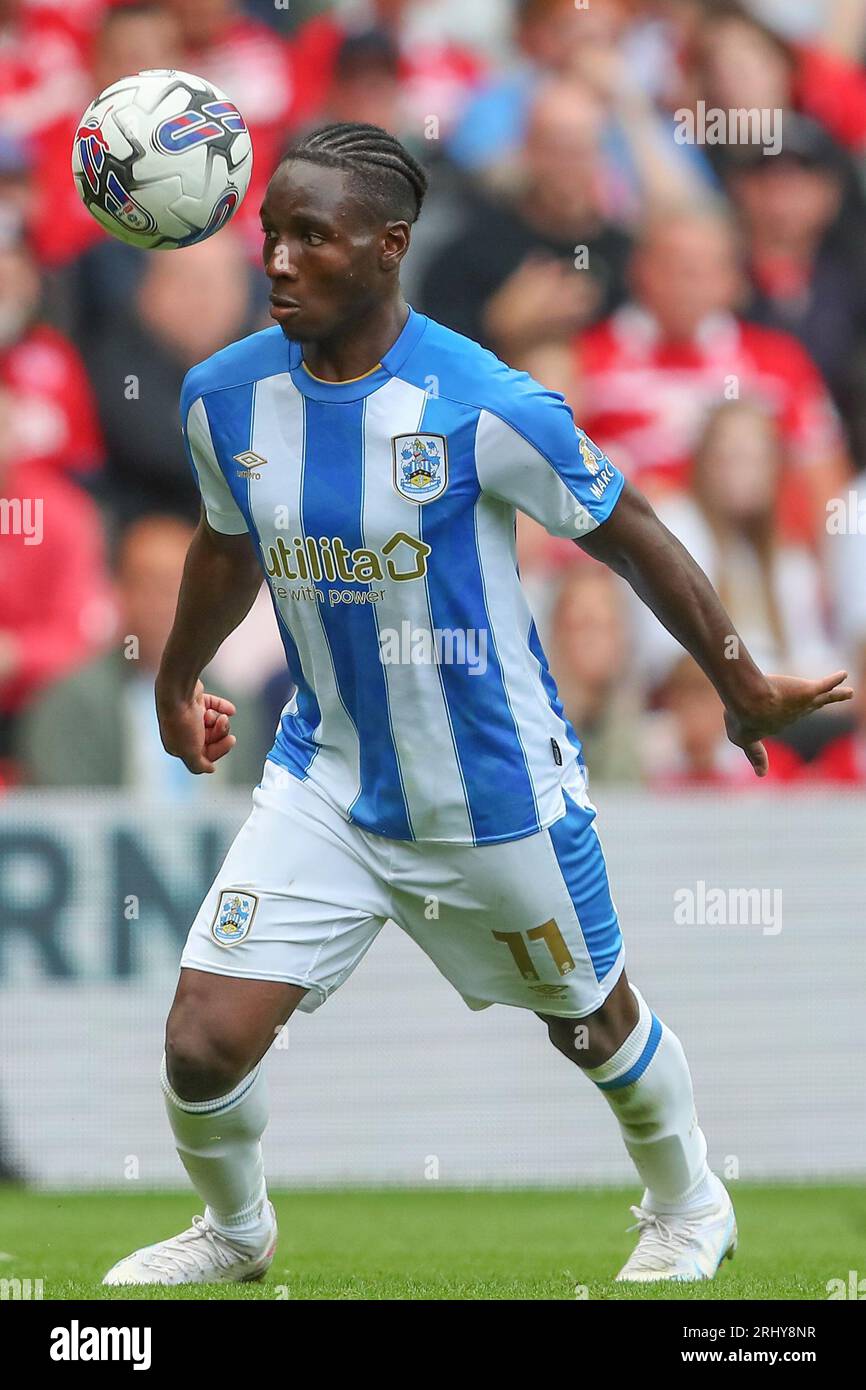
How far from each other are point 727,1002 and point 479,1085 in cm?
102

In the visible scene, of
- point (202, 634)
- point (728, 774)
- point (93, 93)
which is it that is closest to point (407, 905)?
point (202, 634)

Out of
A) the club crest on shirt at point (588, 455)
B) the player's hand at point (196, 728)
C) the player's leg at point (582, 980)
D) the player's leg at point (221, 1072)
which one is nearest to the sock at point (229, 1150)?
the player's leg at point (221, 1072)

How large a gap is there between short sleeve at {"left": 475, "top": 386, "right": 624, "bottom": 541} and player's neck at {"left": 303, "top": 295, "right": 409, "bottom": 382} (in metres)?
0.31

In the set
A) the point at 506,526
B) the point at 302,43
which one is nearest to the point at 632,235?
the point at 302,43

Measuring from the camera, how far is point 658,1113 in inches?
203

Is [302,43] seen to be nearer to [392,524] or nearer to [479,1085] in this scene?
[479,1085]

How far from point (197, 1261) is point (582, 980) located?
3.87 ft

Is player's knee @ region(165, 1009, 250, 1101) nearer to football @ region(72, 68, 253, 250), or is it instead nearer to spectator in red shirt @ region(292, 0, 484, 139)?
football @ region(72, 68, 253, 250)

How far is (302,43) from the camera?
941 cm

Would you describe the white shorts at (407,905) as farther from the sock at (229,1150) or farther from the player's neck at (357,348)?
the player's neck at (357,348)

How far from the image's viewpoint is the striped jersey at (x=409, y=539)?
457 centimetres

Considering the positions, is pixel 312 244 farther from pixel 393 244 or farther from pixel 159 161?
pixel 159 161

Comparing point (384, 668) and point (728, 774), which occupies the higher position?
point (384, 668)

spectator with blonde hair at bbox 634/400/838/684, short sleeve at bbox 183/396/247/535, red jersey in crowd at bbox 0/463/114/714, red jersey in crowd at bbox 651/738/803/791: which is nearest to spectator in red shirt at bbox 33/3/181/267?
red jersey in crowd at bbox 0/463/114/714
